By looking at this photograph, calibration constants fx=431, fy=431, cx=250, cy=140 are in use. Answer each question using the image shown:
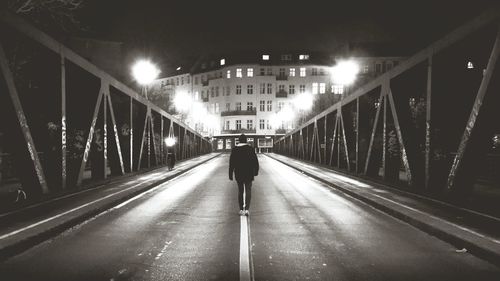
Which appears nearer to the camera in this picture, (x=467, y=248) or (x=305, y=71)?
(x=467, y=248)

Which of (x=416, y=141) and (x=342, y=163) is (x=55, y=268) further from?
(x=342, y=163)

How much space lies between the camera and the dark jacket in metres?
9.19

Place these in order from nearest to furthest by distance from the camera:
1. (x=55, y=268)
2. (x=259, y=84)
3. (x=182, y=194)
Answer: (x=55, y=268)
(x=182, y=194)
(x=259, y=84)

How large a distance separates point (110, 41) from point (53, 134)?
210 ft

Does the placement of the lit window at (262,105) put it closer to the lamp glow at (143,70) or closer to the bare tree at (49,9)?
the lamp glow at (143,70)

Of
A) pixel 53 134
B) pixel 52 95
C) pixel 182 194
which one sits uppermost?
pixel 52 95

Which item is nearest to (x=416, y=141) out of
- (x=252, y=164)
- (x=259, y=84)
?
(x=252, y=164)

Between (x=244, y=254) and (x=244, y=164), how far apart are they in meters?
3.66

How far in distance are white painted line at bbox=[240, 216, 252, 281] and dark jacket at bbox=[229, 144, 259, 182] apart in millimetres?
1207

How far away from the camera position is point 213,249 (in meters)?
6.05

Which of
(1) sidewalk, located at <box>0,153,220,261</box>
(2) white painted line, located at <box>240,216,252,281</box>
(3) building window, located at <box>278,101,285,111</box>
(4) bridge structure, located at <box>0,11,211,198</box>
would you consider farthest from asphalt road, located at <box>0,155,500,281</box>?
(3) building window, located at <box>278,101,285,111</box>

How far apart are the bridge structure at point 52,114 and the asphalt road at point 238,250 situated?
8.31 feet

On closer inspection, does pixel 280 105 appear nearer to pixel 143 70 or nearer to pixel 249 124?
pixel 249 124

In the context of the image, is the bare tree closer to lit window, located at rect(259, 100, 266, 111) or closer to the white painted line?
the white painted line
